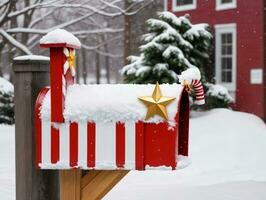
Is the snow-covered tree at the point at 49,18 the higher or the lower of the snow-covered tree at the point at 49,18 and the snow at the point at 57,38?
the higher

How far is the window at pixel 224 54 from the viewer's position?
1608 centimetres

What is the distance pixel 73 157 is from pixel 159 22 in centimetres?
1076

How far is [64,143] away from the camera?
12.6 feet

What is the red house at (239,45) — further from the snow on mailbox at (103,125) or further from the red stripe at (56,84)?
the red stripe at (56,84)

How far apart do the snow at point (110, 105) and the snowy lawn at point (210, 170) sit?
7.81 ft

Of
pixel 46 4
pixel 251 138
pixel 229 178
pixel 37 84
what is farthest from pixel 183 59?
pixel 37 84

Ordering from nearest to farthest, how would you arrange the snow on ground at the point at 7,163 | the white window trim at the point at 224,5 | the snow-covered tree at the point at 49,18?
the snow on ground at the point at 7,163
the white window trim at the point at 224,5
the snow-covered tree at the point at 49,18

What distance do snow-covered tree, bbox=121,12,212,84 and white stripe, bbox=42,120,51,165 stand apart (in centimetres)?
988

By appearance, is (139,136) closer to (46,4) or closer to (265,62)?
(265,62)

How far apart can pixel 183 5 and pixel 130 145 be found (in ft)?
46.9

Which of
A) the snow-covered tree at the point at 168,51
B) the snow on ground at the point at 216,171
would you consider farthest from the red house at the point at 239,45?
the snow on ground at the point at 216,171

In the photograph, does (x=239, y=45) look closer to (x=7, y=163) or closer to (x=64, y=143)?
(x=7, y=163)

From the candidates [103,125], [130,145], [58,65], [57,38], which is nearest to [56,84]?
[58,65]

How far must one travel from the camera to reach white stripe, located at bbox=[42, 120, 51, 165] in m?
3.85
